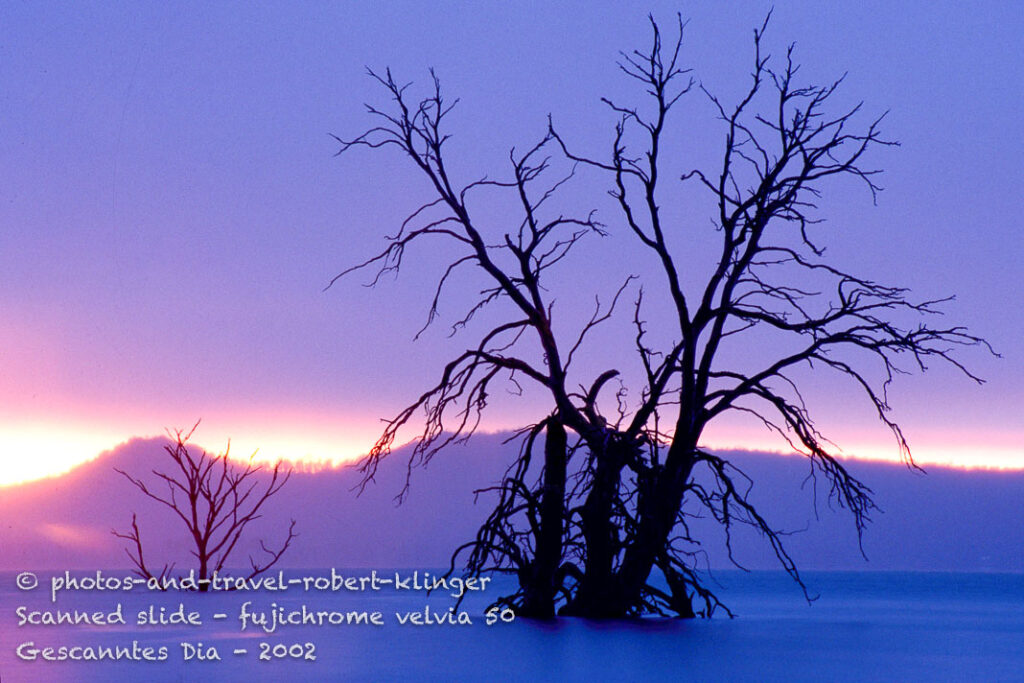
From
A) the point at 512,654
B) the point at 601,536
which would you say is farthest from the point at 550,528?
the point at 512,654

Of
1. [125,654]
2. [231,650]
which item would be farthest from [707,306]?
[125,654]

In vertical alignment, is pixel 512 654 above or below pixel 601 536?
below

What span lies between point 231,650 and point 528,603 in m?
3.23

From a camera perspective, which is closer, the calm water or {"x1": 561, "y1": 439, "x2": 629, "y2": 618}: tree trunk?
the calm water

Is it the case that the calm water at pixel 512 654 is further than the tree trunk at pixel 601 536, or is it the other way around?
the tree trunk at pixel 601 536

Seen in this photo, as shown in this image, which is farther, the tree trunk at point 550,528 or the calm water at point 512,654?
the tree trunk at point 550,528

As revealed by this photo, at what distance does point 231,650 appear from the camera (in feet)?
40.0

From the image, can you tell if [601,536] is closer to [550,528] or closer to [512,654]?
[550,528]

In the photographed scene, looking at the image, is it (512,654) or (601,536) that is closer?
(512,654)

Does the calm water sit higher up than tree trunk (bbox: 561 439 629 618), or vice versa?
tree trunk (bbox: 561 439 629 618)

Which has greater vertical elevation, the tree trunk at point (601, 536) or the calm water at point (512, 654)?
the tree trunk at point (601, 536)

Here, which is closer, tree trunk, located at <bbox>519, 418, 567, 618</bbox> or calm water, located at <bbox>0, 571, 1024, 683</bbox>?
calm water, located at <bbox>0, 571, 1024, 683</bbox>

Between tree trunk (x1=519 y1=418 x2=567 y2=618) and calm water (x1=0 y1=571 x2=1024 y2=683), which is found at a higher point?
tree trunk (x1=519 y1=418 x2=567 y2=618)

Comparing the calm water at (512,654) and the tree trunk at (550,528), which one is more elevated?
the tree trunk at (550,528)
